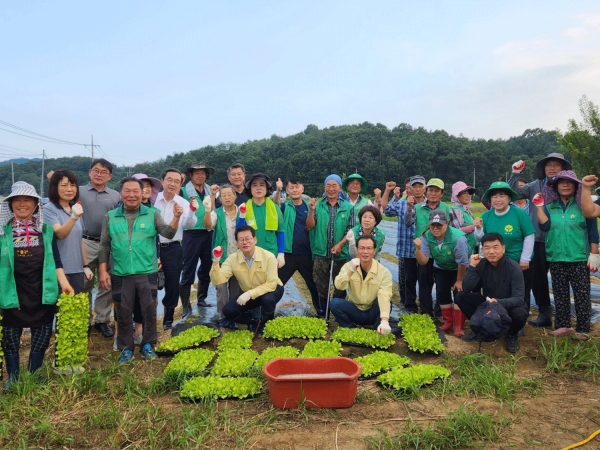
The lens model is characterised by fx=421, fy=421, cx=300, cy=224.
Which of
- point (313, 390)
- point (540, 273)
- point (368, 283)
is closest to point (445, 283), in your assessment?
point (368, 283)

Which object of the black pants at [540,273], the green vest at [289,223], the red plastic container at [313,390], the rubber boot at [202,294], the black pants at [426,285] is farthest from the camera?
the rubber boot at [202,294]

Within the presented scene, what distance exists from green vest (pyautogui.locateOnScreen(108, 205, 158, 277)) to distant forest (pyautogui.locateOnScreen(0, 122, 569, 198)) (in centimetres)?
4388

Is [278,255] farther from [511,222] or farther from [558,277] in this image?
[558,277]

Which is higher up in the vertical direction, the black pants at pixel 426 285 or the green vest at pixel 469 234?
the green vest at pixel 469 234

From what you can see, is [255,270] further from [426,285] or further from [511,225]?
[511,225]

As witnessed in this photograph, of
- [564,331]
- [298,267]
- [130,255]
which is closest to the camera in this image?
[130,255]

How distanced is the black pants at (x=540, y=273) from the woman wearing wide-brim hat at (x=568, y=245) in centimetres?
30

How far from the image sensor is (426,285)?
586 centimetres

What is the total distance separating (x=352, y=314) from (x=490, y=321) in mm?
1601

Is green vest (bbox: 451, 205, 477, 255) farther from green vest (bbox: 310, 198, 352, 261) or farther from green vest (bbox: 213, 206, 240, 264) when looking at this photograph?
green vest (bbox: 213, 206, 240, 264)

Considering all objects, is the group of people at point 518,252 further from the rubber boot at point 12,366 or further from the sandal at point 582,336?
the rubber boot at point 12,366

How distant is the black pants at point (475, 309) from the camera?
475 cm

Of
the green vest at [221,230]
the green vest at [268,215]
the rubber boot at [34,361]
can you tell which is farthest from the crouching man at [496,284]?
the rubber boot at [34,361]

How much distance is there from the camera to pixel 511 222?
5215 millimetres
